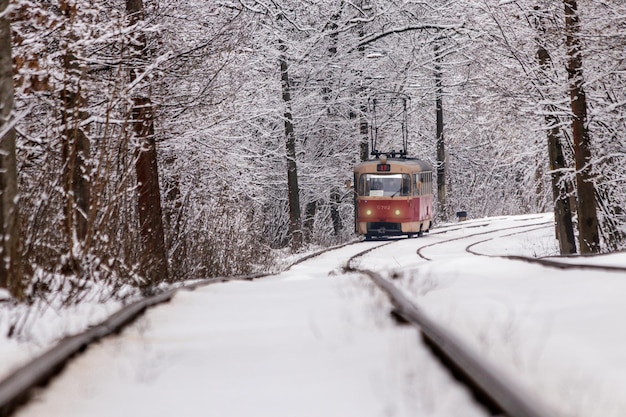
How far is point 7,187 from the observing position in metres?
7.91

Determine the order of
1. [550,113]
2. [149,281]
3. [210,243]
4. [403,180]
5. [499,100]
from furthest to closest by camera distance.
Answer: [403,180] → [499,100] → [550,113] → [210,243] → [149,281]

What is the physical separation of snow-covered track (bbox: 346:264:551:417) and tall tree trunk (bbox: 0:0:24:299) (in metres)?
3.42

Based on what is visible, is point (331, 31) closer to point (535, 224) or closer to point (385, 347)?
point (535, 224)

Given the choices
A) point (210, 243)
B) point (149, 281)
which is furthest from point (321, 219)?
point (149, 281)

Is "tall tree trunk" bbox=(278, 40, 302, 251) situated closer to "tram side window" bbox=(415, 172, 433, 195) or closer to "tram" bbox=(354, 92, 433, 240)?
"tram" bbox=(354, 92, 433, 240)

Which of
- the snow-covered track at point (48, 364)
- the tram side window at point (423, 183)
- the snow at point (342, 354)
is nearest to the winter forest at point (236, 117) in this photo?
the snow-covered track at point (48, 364)

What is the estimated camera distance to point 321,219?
3678cm

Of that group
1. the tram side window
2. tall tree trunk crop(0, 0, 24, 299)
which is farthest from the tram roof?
tall tree trunk crop(0, 0, 24, 299)

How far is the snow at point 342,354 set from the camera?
12.6 ft

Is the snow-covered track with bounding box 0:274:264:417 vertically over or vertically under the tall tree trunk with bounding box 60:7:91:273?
under

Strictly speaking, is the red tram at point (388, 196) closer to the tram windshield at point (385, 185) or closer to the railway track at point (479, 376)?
the tram windshield at point (385, 185)

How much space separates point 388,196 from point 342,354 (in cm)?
2579

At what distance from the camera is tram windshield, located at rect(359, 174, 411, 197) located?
30.6 m

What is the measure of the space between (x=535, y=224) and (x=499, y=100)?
14861 mm
